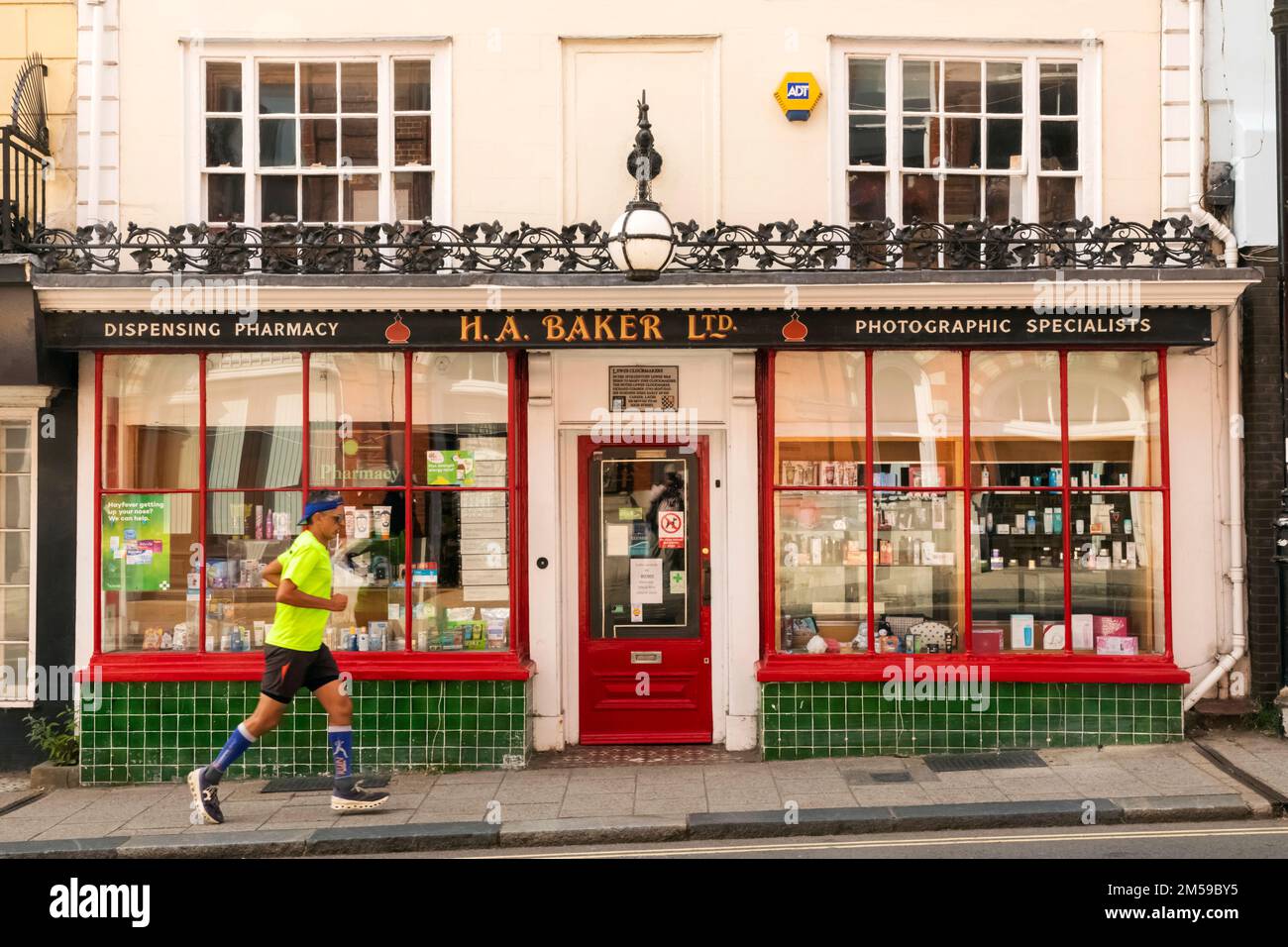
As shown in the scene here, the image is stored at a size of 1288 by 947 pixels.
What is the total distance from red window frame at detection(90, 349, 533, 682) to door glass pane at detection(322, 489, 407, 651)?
0.11m

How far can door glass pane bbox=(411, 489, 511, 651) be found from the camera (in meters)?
9.00

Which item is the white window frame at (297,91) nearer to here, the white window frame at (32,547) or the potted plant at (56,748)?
the white window frame at (32,547)

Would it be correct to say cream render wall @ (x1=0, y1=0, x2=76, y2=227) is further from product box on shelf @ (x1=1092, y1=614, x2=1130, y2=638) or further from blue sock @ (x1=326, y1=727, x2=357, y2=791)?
product box on shelf @ (x1=1092, y1=614, x2=1130, y2=638)

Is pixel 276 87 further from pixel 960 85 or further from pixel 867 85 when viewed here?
pixel 960 85

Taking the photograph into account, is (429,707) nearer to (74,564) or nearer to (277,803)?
(277,803)

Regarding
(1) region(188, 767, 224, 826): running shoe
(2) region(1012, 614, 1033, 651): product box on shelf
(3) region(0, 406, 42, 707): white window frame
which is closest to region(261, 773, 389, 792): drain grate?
(1) region(188, 767, 224, 826): running shoe

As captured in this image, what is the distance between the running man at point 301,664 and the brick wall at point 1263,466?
695cm

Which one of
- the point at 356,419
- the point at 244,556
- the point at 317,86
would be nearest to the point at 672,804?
the point at 356,419

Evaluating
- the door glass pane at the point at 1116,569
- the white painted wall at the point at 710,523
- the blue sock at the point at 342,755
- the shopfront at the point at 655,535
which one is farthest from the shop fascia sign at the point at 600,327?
the blue sock at the point at 342,755

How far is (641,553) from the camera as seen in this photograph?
9.38 metres

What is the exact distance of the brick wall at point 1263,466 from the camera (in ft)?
29.9

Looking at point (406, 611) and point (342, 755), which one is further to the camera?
point (406, 611)

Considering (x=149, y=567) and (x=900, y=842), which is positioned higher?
(x=149, y=567)

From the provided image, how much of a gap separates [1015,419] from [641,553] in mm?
→ 3163
